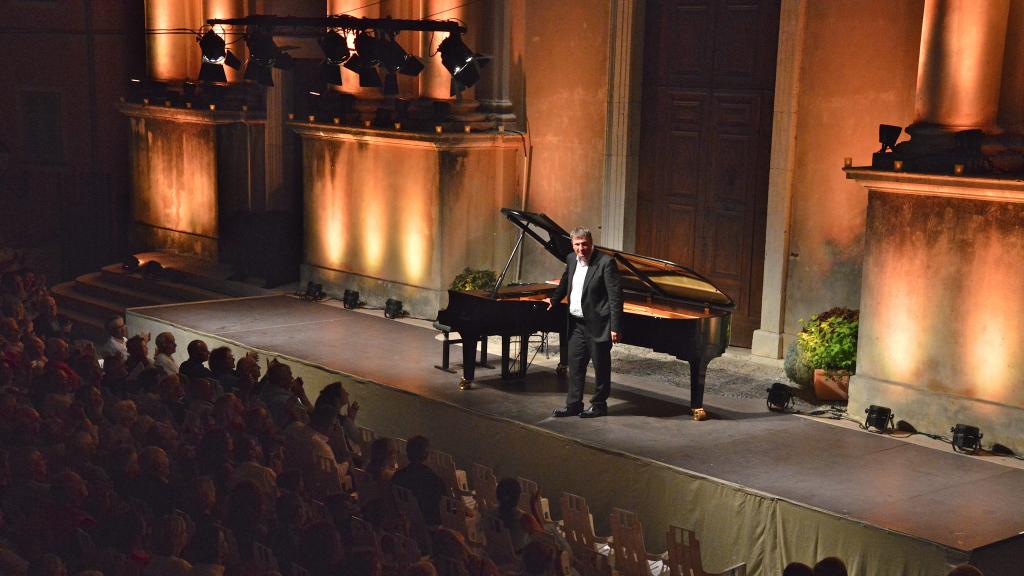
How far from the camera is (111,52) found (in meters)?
23.4

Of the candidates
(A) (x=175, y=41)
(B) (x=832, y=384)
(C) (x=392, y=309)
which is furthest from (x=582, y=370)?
(A) (x=175, y=41)

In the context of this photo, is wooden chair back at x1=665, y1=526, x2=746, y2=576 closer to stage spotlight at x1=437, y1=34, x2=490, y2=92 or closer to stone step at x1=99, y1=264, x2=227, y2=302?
stage spotlight at x1=437, y1=34, x2=490, y2=92

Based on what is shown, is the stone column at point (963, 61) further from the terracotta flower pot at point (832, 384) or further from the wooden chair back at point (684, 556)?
the wooden chair back at point (684, 556)

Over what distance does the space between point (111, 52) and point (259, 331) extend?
10.5 m

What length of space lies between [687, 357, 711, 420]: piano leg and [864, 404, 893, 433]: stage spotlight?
135 cm

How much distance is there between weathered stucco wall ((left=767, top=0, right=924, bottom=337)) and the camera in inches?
496

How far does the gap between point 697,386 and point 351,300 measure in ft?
22.5

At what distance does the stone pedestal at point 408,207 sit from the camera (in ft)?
53.3

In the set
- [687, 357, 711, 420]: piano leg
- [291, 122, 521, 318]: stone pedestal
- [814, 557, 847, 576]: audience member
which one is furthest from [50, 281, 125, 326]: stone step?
[814, 557, 847, 576]: audience member

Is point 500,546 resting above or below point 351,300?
above

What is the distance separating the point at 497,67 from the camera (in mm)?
16406

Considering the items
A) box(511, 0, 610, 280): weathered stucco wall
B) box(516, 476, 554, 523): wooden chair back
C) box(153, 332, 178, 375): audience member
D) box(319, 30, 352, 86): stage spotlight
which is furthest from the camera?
box(511, 0, 610, 280): weathered stucco wall

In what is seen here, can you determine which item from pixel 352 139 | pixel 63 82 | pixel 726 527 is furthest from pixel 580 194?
pixel 63 82

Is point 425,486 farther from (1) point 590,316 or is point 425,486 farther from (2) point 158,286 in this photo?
(2) point 158,286
